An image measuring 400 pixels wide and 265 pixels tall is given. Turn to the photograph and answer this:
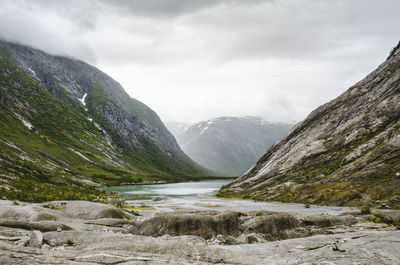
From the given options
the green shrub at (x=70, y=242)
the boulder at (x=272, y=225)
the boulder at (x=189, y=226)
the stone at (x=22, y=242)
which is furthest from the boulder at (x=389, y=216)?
the stone at (x=22, y=242)

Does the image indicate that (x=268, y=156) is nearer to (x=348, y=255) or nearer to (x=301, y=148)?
(x=301, y=148)

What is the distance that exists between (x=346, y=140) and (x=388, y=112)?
14468 millimetres

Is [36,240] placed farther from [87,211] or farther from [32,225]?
[87,211]

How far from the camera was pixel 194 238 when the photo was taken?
83.3 feet

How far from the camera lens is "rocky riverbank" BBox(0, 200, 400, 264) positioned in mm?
12219

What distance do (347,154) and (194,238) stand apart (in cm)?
6753

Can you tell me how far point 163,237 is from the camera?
26188 millimetres

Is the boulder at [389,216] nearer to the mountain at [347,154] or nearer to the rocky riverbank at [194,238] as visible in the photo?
the rocky riverbank at [194,238]

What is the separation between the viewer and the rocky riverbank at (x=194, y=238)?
12.2 meters

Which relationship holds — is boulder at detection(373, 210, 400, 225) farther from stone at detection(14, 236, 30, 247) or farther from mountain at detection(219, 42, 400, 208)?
stone at detection(14, 236, 30, 247)

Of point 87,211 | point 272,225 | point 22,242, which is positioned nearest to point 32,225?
point 22,242

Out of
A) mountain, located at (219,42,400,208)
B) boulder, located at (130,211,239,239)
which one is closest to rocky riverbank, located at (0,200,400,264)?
boulder, located at (130,211,239,239)

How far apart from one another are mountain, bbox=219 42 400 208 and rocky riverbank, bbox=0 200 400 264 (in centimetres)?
2824

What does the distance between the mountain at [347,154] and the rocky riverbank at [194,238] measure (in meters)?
28.2
